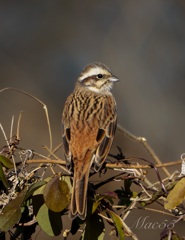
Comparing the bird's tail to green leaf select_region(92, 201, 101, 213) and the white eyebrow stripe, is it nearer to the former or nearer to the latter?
green leaf select_region(92, 201, 101, 213)

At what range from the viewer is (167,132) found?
11219 millimetres

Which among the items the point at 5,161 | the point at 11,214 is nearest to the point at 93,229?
the point at 11,214

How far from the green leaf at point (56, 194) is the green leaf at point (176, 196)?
41 cm

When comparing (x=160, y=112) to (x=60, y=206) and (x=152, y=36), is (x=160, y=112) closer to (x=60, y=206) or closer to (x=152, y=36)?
(x=152, y=36)

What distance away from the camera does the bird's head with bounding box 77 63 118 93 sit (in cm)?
515

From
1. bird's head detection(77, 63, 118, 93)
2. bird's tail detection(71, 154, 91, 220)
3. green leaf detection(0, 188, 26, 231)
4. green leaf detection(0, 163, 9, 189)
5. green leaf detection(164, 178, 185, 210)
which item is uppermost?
green leaf detection(164, 178, 185, 210)

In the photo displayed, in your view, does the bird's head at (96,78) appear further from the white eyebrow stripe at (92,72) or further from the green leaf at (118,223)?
the green leaf at (118,223)

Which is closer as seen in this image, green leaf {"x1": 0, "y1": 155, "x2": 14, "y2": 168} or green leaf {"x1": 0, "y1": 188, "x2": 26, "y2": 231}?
green leaf {"x1": 0, "y1": 188, "x2": 26, "y2": 231}

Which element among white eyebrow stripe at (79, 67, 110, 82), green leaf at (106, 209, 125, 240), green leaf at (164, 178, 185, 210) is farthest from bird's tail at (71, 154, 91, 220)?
white eyebrow stripe at (79, 67, 110, 82)

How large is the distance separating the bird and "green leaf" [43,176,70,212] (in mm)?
41

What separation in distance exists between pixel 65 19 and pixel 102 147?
10.9 meters

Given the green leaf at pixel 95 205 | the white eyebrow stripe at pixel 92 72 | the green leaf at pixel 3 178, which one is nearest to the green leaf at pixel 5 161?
the green leaf at pixel 3 178

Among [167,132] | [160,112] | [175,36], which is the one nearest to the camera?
[167,132]

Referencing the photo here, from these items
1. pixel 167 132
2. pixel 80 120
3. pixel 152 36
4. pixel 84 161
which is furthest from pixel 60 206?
pixel 152 36
